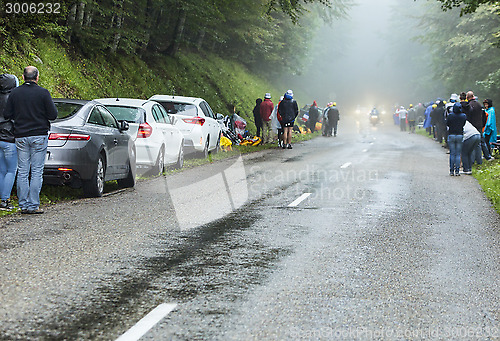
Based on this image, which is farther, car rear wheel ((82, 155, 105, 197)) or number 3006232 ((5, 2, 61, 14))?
number 3006232 ((5, 2, 61, 14))

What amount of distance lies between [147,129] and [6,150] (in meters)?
5.21

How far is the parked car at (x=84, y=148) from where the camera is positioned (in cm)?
1088

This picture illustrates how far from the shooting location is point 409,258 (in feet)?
24.1

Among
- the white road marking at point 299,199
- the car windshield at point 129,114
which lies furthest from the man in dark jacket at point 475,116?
the car windshield at point 129,114

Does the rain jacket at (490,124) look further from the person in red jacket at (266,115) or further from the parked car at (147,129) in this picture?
the parked car at (147,129)

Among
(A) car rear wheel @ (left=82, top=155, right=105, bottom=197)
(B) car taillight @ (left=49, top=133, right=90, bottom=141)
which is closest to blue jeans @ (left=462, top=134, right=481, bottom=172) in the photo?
(A) car rear wheel @ (left=82, top=155, right=105, bottom=197)

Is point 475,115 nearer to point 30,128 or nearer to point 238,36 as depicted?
point 30,128

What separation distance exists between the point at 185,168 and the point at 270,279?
11.8 meters

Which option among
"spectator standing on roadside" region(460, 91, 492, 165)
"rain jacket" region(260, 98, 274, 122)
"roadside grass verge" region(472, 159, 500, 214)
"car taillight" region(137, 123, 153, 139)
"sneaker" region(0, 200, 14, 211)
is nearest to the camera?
Answer: "sneaker" region(0, 200, 14, 211)

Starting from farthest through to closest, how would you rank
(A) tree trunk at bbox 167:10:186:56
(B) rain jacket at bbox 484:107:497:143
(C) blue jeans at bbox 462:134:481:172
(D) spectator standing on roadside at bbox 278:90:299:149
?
(A) tree trunk at bbox 167:10:186:56
(D) spectator standing on roadside at bbox 278:90:299:149
(B) rain jacket at bbox 484:107:497:143
(C) blue jeans at bbox 462:134:481:172

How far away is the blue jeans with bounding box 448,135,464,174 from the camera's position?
56.2 feet

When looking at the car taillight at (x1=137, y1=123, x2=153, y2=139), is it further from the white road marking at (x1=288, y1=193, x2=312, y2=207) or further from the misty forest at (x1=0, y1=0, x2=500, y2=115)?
the misty forest at (x1=0, y1=0, x2=500, y2=115)

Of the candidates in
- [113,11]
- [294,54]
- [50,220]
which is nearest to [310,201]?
[50,220]

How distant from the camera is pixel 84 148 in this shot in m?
11.0
